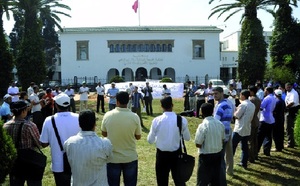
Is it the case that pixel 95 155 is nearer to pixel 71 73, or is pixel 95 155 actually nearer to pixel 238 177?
pixel 238 177

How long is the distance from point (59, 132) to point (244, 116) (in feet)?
14.3

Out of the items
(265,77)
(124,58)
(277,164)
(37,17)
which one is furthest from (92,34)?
(277,164)

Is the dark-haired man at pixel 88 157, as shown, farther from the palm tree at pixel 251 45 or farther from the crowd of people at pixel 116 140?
the palm tree at pixel 251 45

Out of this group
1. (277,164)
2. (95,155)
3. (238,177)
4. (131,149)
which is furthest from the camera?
(277,164)

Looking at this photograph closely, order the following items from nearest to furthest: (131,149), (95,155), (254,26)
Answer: (95,155) → (131,149) → (254,26)

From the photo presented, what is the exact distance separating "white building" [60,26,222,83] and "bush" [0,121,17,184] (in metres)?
45.7

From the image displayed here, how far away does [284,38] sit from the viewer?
105ft

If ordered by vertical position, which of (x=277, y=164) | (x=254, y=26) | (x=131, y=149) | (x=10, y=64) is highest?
(x=254, y=26)

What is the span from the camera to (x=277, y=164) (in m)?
8.68

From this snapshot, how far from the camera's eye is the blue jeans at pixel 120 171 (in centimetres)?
509

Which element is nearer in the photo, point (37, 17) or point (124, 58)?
point (37, 17)

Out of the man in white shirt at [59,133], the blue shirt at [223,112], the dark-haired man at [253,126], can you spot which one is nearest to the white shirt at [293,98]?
the dark-haired man at [253,126]

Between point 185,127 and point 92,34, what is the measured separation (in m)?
46.7

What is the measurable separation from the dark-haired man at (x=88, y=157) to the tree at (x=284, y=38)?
29.3m
